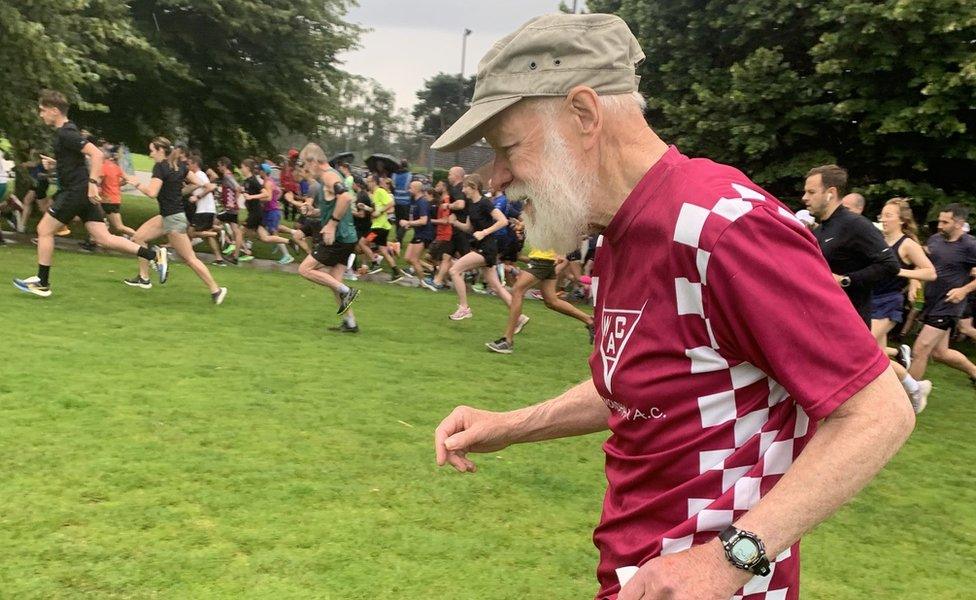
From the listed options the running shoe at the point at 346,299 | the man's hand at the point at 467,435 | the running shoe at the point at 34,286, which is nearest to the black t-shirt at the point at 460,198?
the running shoe at the point at 346,299

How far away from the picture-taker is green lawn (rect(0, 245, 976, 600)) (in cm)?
394

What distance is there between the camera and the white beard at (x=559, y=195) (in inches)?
70.2

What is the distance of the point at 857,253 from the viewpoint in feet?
23.2

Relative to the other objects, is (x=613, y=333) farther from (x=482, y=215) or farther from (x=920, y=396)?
(x=482, y=215)

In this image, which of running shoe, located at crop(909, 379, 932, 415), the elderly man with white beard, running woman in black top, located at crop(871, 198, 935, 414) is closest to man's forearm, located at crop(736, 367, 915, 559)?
the elderly man with white beard

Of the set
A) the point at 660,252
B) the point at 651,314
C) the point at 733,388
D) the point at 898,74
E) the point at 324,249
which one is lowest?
the point at 324,249

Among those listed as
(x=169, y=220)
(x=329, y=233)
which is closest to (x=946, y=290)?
(x=329, y=233)

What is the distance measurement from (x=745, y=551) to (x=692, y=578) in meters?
0.10

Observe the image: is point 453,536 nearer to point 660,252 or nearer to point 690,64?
point 660,252

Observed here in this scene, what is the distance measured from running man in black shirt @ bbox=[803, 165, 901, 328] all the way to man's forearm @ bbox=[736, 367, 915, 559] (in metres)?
5.92

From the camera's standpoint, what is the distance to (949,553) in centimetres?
500

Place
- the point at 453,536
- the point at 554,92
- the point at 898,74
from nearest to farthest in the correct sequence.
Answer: the point at 554,92, the point at 453,536, the point at 898,74

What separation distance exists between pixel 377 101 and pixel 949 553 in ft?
236

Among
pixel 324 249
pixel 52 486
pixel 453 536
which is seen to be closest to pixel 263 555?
pixel 453 536
